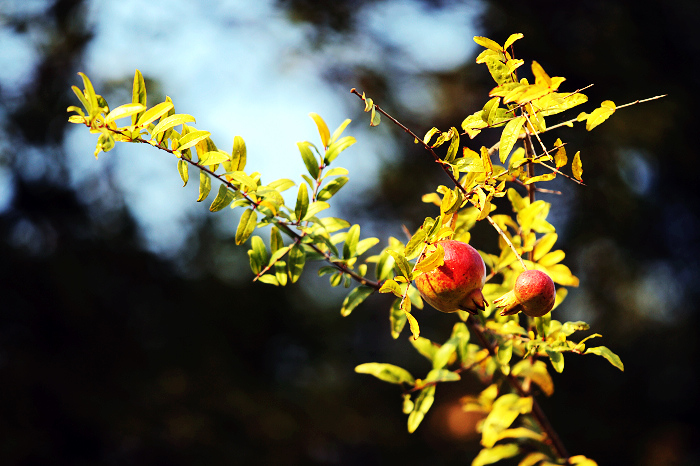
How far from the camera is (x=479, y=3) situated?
158 cm

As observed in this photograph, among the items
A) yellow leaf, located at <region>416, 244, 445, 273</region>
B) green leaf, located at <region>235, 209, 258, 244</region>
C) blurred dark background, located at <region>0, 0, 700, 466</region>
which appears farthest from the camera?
blurred dark background, located at <region>0, 0, 700, 466</region>

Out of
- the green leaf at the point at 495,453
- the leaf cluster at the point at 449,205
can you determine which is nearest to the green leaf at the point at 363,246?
the leaf cluster at the point at 449,205

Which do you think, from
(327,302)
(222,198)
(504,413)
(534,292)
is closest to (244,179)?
(222,198)

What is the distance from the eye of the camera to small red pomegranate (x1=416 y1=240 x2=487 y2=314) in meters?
0.39

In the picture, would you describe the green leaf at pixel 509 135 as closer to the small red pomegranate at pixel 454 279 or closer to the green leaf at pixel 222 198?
the small red pomegranate at pixel 454 279

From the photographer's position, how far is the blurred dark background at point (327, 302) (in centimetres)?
144

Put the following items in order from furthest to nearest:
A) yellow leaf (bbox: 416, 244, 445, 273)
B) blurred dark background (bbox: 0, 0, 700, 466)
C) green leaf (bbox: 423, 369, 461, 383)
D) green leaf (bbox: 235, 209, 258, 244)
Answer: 1. blurred dark background (bbox: 0, 0, 700, 466)
2. green leaf (bbox: 423, 369, 461, 383)
3. green leaf (bbox: 235, 209, 258, 244)
4. yellow leaf (bbox: 416, 244, 445, 273)

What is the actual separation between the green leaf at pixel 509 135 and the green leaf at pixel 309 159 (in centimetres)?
21

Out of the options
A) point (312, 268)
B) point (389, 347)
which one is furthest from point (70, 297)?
point (389, 347)

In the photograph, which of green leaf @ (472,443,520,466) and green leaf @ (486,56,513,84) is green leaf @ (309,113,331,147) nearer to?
green leaf @ (486,56,513,84)

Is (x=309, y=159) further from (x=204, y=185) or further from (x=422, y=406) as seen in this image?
(x=422, y=406)

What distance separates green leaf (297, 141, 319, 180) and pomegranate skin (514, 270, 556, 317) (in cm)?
25

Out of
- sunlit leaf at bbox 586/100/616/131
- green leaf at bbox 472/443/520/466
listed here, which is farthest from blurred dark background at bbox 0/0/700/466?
sunlit leaf at bbox 586/100/616/131

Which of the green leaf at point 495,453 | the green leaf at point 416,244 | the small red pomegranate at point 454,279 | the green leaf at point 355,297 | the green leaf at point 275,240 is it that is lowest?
the green leaf at point 495,453
